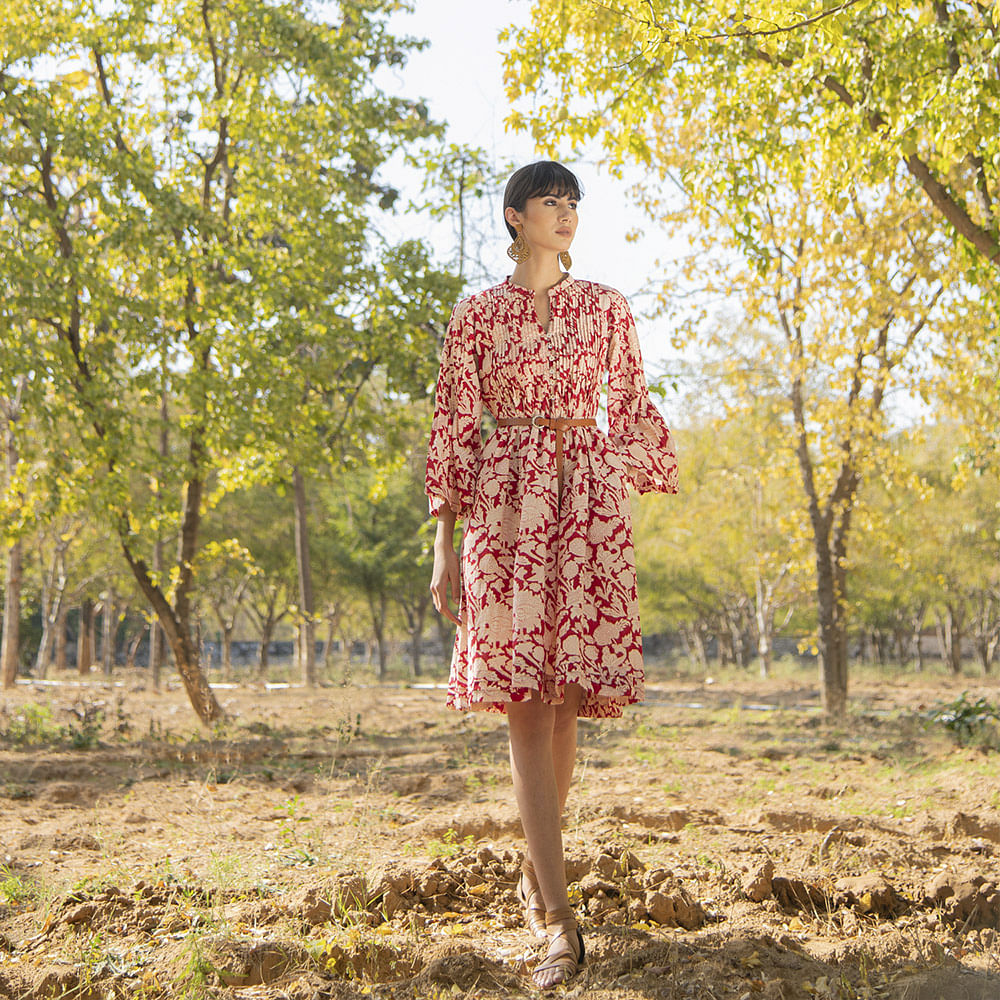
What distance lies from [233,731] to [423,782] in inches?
146

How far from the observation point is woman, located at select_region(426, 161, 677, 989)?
2.68m

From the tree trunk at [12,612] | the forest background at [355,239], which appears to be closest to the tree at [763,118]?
the forest background at [355,239]

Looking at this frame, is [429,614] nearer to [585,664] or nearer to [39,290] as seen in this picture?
[39,290]

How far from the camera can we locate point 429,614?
127 feet

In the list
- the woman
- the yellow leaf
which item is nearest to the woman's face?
the woman

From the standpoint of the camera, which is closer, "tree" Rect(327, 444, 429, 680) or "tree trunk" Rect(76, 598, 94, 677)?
"tree" Rect(327, 444, 429, 680)

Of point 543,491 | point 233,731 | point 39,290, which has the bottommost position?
point 233,731

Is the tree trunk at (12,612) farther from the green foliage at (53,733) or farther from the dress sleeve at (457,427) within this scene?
the dress sleeve at (457,427)

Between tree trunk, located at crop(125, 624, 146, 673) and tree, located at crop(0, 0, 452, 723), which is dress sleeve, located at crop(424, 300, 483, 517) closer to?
tree, located at crop(0, 0, 452, 723)

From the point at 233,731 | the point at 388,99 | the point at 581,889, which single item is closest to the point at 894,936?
the point at 581,889

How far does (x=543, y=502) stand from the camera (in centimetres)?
277

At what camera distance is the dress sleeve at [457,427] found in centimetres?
288

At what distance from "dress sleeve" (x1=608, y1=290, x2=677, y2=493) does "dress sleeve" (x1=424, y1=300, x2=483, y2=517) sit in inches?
17.2

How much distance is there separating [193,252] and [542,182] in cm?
657
